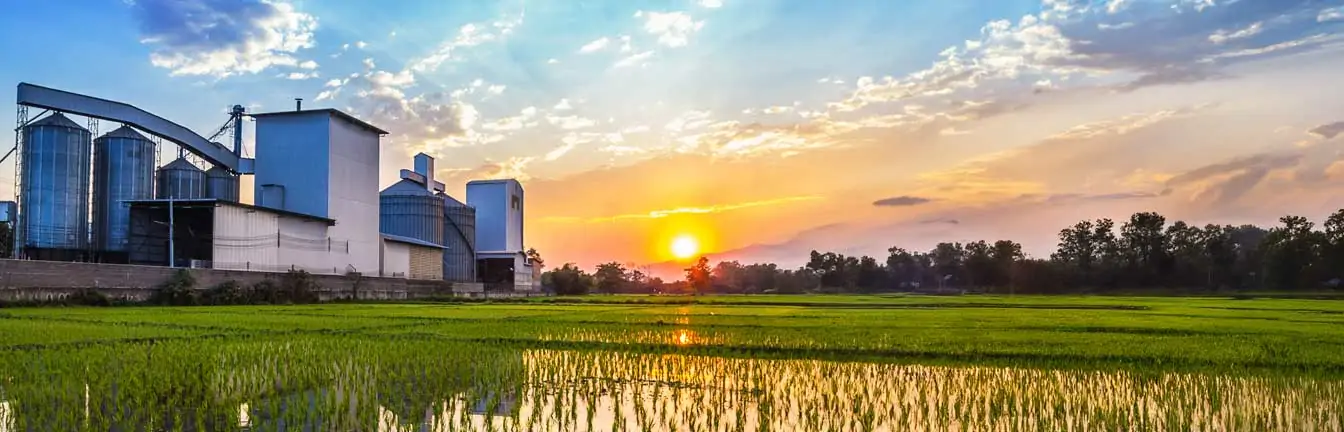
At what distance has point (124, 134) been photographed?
1289 inches

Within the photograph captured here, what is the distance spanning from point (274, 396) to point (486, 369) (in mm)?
3023

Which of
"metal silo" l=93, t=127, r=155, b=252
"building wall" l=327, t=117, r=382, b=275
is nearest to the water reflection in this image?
"metal silo" l=93, t=127, r=155, b=252

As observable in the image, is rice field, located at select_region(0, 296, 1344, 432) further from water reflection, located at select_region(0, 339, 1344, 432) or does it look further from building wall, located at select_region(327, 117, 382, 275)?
building wall, located at select_region(327, 117, 382, 275)

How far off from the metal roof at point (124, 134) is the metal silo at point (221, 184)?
4060 mm

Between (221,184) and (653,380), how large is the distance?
35.2 m

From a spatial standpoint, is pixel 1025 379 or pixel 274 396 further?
pixel 1025 379

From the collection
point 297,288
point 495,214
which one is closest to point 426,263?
point 495,214

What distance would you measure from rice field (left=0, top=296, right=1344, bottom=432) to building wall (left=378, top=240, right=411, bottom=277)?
84.4ft

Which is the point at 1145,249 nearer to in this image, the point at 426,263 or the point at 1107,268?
the point at 1107,268

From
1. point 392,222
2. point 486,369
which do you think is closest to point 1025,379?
point 486,369

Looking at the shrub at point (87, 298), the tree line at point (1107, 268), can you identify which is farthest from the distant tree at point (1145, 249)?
the shrub at point (87, 298)

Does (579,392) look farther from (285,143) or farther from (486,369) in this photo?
(285,143)

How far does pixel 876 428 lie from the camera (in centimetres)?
702

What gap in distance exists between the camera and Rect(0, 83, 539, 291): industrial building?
2997cm
